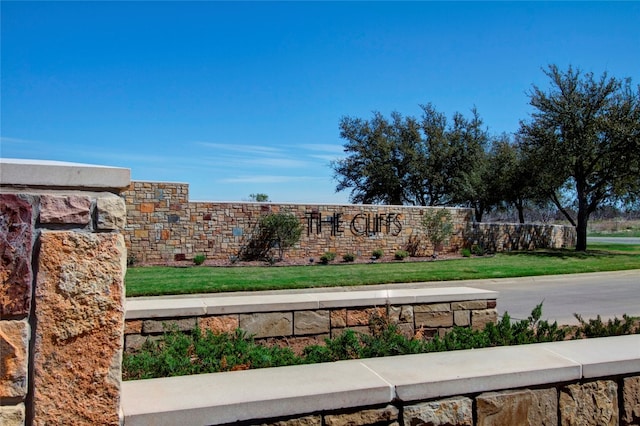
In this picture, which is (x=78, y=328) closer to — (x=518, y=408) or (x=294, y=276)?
(x=518, y=408)

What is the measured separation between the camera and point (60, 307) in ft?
7.96

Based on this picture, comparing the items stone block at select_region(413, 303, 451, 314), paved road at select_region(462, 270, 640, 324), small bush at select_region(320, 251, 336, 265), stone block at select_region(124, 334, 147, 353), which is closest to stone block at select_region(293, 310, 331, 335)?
stone block at select_region(413, 303, 451, 314)

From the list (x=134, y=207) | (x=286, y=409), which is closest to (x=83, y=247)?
(x=286, y=409)

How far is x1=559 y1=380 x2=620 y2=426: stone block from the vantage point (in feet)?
11.2

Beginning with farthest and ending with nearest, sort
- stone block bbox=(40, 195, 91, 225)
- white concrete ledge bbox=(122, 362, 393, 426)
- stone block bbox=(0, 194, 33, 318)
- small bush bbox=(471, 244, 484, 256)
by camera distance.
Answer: small bush bbox=(471, 244, 484, 256) → white concrete ledge bbox=(122, 362, 393, 426) → stone block bbox=(40, 195, 91, 225) → stone block bbox=(0, 194, 33, 318)

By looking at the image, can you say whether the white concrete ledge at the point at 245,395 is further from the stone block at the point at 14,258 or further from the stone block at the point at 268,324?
the stone block at the point at 268,324

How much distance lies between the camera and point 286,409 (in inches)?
113

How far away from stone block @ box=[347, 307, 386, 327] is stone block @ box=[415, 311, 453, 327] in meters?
0.55

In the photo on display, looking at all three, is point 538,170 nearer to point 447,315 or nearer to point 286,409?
point 447,315

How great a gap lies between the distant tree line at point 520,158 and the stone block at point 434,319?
2174 cm

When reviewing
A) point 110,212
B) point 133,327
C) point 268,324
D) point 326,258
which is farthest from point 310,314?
point 326,258

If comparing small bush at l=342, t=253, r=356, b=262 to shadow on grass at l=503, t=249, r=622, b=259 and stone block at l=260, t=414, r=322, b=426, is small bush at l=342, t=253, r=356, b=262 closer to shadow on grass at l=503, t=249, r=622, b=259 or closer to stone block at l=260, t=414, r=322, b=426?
shadow on grass at l=503, t=249, r=622, b=259

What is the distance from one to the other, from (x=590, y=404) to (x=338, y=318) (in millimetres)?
3025

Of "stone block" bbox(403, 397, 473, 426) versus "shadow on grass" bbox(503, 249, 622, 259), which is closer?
"stone block" bbox(403, 397, 473, 426)
